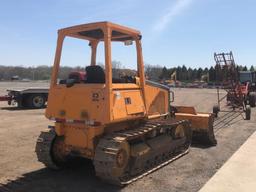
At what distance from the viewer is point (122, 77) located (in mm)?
7137

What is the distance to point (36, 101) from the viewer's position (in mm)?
20531

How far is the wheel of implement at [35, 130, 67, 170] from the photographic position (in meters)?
7.06

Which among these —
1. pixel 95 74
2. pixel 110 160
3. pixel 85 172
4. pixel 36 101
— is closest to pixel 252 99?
pixel 36 101

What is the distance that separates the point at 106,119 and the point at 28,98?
15.2m

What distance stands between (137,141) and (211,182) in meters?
1.66

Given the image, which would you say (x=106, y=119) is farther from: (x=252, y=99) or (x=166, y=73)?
(x=166, y=73)

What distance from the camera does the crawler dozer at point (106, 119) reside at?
6.17 m

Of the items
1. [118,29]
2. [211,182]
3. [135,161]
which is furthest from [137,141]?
[118,29]

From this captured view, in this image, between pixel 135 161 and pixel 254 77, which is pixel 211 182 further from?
pixel 254 77

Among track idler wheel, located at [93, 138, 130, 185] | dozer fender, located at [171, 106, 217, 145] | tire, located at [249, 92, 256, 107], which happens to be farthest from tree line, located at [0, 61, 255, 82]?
track idler wheel, located at [93, 138, 130, 185]

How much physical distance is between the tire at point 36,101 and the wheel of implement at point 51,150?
535 inches

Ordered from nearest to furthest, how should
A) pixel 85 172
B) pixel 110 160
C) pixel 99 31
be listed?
1. pixel 110 160
2. pixel 99 31
3. pixel 85 172

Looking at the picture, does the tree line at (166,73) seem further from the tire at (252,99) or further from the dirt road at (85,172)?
the dirt road at (85,172)

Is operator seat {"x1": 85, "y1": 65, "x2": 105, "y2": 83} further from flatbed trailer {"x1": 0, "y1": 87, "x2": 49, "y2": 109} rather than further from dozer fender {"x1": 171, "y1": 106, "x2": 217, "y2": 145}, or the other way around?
flatbed trailer {"x1": 0, "y1": 87, "x2": 49, "y2": 109}
